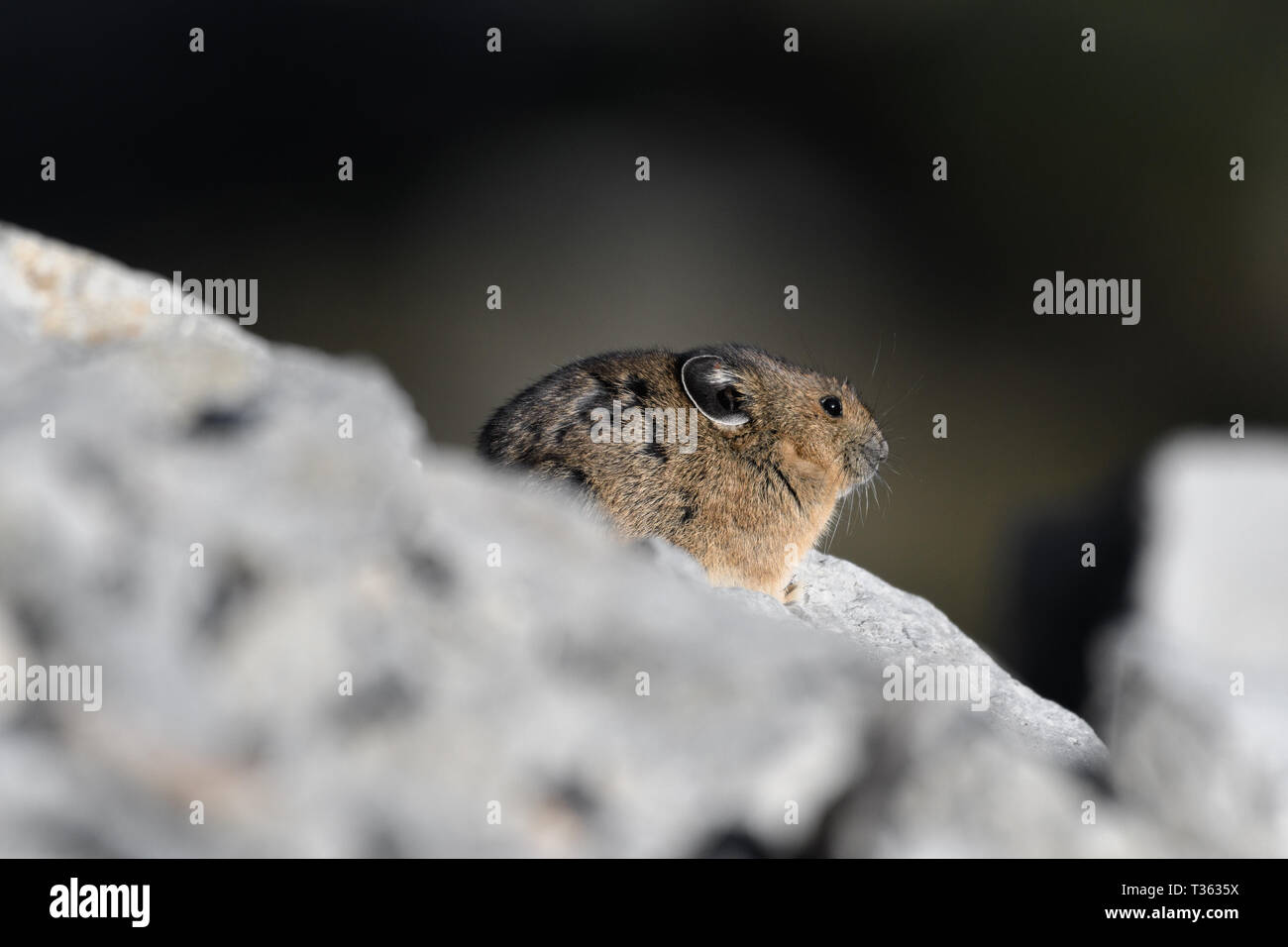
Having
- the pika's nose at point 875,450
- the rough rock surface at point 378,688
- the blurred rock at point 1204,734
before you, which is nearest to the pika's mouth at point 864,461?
the pika's nose at point 875,450

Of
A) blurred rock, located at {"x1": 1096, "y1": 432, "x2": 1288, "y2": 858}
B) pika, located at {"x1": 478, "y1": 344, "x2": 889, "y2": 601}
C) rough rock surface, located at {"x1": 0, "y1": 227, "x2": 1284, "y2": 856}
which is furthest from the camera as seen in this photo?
pika, located at {"x1": 478, "y1": 344, "x2": 889, "y2": 601}

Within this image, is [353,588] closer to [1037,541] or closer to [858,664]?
[858,664]

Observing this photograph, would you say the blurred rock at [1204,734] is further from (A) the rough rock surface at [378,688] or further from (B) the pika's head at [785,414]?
(B) the pika's head at [785,414]

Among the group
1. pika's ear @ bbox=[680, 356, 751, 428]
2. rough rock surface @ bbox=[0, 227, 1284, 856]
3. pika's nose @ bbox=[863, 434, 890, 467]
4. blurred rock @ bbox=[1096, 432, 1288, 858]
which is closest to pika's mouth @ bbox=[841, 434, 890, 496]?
pika's nose @ bbox=[863, 434, 890, 467]

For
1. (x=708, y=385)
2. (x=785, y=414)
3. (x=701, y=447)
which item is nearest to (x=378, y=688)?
(x=701, y=447)

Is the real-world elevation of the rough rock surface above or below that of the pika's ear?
below

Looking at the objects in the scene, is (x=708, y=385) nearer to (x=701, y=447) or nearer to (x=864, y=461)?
(x=701, y=447)

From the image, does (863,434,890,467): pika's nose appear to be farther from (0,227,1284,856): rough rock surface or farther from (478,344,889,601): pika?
(0,227,1284,856): rough rock surface
